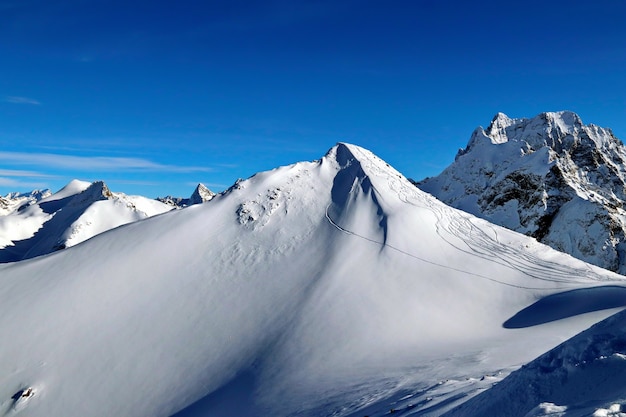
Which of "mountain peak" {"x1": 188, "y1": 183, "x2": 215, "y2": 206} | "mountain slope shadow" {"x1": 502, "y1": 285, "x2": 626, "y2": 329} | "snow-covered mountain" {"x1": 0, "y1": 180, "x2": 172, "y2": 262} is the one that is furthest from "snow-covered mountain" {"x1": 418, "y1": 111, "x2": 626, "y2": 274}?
"mountain peak" {"x1": 188, "y1": 183, "x2": 215, "y2": 206}

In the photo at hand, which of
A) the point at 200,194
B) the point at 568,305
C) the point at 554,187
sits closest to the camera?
the point at 568,305

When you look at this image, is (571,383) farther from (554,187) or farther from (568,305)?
(554,187)

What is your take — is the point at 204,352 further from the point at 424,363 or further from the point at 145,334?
the point at 424,363

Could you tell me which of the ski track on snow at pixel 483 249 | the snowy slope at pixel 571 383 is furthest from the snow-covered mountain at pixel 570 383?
the ski track on snow at pixel 483 249

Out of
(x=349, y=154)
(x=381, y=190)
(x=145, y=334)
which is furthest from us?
(x=349, y=154)

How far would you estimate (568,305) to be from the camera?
69.8 feet

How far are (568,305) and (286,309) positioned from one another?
14843mm

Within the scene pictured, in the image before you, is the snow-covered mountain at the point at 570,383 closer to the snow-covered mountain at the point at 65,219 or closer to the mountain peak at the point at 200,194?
the snow-covered mountain at the point at 65,219

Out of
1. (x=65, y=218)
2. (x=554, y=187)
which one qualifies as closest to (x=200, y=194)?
(x=65, y=218)

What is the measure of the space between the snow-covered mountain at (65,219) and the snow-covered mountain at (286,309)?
73.3 meters

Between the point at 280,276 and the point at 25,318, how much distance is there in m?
15.5

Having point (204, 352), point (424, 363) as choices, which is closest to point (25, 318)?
point (204, 352)

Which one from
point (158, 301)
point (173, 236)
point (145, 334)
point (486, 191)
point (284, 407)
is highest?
point (486, 191)

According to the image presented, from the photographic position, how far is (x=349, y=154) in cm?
3844
